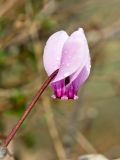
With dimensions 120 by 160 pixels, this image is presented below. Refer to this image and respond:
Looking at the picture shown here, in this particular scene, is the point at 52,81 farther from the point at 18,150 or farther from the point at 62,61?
the point at 18,150

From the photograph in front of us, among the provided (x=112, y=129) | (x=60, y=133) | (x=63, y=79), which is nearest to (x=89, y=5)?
(x=60, y=133)

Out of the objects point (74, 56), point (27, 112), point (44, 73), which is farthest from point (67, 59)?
point (44, 73)

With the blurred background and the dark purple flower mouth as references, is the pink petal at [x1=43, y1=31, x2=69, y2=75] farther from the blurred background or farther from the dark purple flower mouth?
the blurred background

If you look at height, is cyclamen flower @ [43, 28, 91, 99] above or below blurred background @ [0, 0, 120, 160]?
below

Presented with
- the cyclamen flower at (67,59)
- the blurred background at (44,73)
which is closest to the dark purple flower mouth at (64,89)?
the cyclamen flower at (67,59)

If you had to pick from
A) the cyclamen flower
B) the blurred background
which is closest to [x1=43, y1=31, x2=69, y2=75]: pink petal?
the cyclamen flower

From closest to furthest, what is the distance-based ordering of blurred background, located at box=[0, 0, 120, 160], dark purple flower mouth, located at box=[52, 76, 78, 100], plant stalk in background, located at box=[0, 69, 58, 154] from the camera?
plant stalk in background, located at box=[0, 69, 58, 154]
dark purple flower mouth, located at box=[52, 76, 78, 100]
blurred background, located at box=[0, 0, 120, 160]

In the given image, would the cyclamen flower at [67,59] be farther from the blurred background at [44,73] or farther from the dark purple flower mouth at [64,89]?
the blurred background at [44,73]

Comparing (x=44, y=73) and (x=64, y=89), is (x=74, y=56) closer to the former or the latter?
(x=64, y=89)
